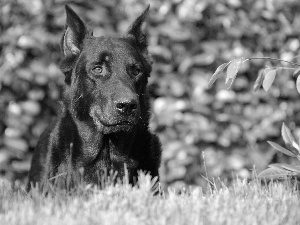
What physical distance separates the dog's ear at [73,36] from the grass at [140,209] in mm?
1527

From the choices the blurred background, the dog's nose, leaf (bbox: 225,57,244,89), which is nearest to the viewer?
leaf (bbox: 225,57,244,89)

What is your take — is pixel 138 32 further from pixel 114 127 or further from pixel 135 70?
pixel 114 127

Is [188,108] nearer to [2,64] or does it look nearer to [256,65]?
[256,65]

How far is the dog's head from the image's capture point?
413cm

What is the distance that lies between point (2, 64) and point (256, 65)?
2.56 metres

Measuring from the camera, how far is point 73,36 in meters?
4.60

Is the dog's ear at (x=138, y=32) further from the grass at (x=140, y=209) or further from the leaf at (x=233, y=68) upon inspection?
the grass at (x=140, y=209)

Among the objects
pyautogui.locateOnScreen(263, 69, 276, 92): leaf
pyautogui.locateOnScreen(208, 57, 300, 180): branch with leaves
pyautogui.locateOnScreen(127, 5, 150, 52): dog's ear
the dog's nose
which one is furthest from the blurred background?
pyautogui.locateOnScreen(263, 69, 276, 92): leaf

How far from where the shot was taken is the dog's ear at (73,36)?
15.0 ft

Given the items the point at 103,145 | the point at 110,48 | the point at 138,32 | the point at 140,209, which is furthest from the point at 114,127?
the point at 140,209

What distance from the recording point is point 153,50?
620cm

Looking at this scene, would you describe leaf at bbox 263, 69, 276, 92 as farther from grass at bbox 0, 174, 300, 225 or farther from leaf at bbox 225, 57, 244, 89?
grass at bbox 0, 174, 300, 225

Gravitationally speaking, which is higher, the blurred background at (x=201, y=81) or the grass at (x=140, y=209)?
the blurred background at (x=201, y=81)

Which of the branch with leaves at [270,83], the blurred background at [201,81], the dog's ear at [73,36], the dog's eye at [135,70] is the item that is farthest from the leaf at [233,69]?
the blurred background at [201,81]
